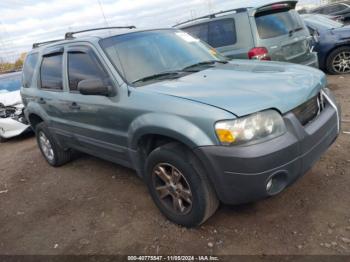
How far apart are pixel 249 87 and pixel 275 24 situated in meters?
3.65

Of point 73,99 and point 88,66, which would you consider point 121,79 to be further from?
point 73,99

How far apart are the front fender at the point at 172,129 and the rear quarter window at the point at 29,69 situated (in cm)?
282

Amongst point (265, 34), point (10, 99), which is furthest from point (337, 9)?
point (10, 99)

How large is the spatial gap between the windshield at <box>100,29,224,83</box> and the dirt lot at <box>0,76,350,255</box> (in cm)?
146

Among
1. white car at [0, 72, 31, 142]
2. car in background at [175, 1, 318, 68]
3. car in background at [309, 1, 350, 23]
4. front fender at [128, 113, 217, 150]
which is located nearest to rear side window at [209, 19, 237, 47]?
car in background at [175, 1, 318, 68]

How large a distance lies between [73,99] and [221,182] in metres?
2.20

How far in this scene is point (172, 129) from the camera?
2.76 meters

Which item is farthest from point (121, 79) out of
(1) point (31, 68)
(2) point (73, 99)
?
(1) point (31, 68)

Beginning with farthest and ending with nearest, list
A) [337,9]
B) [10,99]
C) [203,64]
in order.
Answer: [337,9]
[10,99]
[203,64]

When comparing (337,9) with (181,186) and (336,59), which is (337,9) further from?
(181,186)

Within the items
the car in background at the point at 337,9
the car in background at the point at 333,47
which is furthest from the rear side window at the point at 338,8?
the car in background at the point at 333,47

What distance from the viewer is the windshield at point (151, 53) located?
345 cm

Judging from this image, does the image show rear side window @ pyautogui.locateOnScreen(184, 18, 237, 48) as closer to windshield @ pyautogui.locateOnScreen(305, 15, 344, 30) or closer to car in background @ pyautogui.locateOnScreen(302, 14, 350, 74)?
car in background @ pyautogui.locateOnScreen(302, 14, 350, 74)

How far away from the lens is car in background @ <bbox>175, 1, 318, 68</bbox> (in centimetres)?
580
